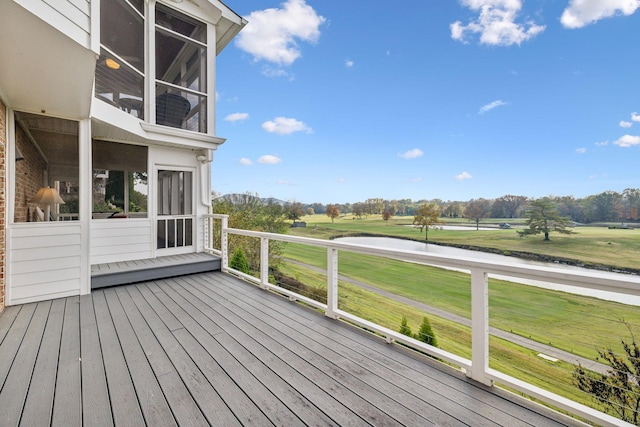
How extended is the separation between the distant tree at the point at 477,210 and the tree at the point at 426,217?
0.99 m

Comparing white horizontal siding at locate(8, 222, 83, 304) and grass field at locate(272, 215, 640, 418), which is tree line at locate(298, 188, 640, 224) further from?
white horizontal siding at locate(8, 222, 83, 304)

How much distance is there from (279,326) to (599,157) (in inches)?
548

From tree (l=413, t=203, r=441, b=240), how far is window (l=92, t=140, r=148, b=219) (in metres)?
8.32

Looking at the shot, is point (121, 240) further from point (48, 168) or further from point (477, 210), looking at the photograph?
point (477, 210)

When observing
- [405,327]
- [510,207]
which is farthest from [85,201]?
[510,207]

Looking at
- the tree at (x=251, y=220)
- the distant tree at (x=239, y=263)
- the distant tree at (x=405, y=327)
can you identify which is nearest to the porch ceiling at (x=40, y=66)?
the distant tree at (x=239, y=263)

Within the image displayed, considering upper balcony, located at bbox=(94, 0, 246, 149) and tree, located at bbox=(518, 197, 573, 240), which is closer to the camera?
upper balcony, located at bbox=(94, 0, 246, 149)

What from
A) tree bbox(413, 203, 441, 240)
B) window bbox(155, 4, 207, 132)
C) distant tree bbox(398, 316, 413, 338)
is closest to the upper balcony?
window bbox(155, 4, 207, 132)

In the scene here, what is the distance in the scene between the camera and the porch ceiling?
1.89 metres

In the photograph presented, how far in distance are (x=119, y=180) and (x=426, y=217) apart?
8908 mm

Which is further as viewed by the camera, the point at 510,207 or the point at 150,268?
the point at 510,207

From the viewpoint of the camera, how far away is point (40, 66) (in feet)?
7.95

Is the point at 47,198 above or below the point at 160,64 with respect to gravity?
below

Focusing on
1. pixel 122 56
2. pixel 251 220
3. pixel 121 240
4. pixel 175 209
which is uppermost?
pixel 122 56
